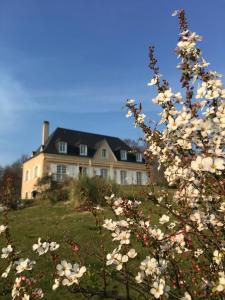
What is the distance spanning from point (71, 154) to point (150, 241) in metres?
38.4

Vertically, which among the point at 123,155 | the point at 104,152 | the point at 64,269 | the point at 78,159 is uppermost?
the point at 104,152

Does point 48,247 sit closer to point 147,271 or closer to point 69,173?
point 147,271

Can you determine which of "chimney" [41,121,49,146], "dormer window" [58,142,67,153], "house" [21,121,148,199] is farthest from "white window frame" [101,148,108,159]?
"chimney" [41,121,49,146]

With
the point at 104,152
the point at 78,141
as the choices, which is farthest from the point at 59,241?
the point at 104,152

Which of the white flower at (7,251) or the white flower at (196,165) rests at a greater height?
the white flower at (196,165)

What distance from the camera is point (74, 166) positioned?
40.9 metres

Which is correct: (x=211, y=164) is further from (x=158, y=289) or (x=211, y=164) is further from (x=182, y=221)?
(x=158, y=289)

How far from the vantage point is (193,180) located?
121 inches

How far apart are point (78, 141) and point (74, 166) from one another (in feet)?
10.9

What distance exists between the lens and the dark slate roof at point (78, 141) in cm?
4066

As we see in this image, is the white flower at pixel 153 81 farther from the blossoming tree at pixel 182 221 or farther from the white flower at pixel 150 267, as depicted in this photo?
the white flower at pixel 150 267

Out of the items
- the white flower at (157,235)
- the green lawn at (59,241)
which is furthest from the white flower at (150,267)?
the green lawn at (59,241)

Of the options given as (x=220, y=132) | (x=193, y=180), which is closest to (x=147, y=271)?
(x=193, y=180)

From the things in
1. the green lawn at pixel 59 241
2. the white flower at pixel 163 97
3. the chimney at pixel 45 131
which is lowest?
the green lawn at pixel 59 241
